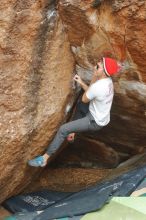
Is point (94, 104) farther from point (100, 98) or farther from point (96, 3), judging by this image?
point (96, 3)

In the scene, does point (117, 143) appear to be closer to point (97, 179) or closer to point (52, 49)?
point (97, 179)

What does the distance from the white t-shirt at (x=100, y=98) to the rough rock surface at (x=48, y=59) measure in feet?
0.96

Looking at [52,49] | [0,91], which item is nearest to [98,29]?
[52,49]

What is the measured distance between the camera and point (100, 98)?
5.09 meters

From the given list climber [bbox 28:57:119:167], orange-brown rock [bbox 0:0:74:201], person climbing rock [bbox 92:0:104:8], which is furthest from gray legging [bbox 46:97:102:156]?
person climbing rock [bbox 92:0:104:8]

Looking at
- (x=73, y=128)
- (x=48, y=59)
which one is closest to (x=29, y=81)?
(x=48, y=59)

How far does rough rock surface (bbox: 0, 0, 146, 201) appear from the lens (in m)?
4.75

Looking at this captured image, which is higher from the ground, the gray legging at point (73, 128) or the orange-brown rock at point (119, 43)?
the orange-brown rock at point (119, 43)

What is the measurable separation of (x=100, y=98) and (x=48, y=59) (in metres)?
0.70

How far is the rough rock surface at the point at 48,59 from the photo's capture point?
15.6ft

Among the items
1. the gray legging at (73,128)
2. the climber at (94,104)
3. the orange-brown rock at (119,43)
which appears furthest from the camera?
the gray legging at (73,128)

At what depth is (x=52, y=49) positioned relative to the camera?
505 cm

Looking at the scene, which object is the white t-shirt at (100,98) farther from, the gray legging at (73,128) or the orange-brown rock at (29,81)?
the orange-brown rock at (29,81)

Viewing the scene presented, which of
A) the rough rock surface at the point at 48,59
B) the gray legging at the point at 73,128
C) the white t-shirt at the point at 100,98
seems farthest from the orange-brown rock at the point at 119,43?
the gray legging at the point at 73,128
